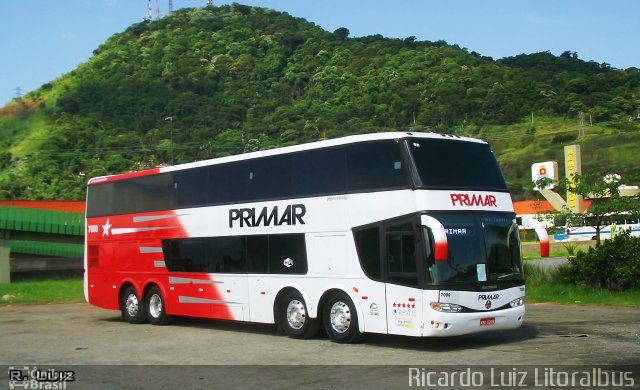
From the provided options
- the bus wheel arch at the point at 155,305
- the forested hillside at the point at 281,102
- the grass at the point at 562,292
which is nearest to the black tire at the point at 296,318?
the bus wheel arch at the point at 155,305

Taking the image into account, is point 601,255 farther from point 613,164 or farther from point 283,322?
point 613,164

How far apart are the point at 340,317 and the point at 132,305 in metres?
7.73

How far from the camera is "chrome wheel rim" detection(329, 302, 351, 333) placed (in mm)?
14469

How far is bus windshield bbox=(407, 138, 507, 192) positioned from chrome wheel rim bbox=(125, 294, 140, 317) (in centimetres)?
959

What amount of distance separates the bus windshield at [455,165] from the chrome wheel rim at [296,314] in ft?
12.6

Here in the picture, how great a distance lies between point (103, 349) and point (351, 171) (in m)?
5.81

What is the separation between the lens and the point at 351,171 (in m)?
14.5

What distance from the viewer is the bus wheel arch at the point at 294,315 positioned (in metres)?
15.3

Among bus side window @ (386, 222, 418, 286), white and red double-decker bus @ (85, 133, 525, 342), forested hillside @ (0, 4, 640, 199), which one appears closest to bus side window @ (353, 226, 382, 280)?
white and red double-decker bus @ (85, 133, 525, 342)

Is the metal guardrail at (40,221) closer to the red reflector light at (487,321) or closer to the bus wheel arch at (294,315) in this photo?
the bus wheel arch at (294,315)

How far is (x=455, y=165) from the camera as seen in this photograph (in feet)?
46.4

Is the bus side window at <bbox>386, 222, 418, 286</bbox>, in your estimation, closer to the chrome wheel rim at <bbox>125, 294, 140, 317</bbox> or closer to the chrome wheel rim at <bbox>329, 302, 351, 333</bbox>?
the chrome wheel rim at <bbox>329, 302, 351, 333</bbox>

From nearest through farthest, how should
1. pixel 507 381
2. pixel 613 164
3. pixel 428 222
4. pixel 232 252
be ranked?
pixel 507 381 → pixel 428 222 → pixel 232 252 → pixel 613 164

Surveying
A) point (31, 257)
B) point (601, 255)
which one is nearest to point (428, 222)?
point (601, 255)
